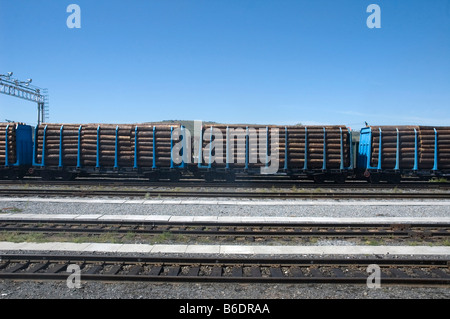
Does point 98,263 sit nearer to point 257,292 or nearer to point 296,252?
point 257,292

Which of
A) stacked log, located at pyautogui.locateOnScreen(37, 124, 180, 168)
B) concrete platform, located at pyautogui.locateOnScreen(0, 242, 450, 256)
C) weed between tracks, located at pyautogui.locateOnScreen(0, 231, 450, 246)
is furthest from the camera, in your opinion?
stacked log, located at pyautogui.locateOnScreen(37, 124, 180, 168)

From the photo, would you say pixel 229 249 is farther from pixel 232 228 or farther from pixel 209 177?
pixel 209 177

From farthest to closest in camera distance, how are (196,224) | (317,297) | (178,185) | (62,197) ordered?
(178,185), (62,197), (196,224), (317,297)

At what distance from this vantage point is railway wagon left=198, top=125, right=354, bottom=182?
61.0ft

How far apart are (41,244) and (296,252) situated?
5969mm

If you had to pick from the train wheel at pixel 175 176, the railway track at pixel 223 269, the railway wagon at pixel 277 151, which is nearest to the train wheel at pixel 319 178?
the railway wagon at pixel 277 151

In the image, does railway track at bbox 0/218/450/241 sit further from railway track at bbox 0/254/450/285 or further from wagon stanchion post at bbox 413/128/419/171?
wagon stanchion post at bbox 413/128/419/171

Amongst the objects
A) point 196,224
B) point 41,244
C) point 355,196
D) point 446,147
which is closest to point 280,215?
point 196,224

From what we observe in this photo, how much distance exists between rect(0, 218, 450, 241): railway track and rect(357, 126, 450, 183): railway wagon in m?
10.0

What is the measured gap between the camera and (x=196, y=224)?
30.6ft

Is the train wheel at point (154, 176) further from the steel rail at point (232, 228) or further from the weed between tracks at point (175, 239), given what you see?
the weed between tracks at point (175, 239)

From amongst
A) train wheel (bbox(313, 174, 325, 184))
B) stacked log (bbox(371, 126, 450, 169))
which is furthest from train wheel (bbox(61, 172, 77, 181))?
stacked log (bbox(371, 126, 450, 169))

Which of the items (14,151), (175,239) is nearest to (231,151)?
(175,239)

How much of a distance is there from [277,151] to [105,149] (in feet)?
33.1
